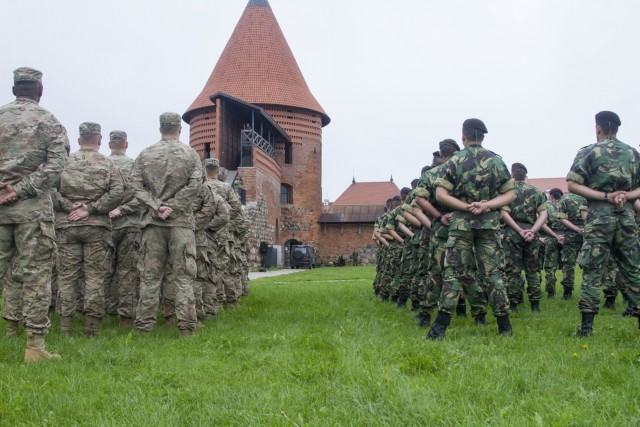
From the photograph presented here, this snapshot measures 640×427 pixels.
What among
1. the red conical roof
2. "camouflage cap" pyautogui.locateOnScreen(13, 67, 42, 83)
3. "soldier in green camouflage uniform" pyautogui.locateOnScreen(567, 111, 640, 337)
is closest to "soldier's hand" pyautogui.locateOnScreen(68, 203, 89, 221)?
"camouflage cap" pyautogui.locateOnScreen(13, 67, 42, 83)

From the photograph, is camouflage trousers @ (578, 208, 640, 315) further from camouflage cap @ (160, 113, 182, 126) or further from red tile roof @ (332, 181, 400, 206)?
red tile roof @ (332, 181, 400, 206)

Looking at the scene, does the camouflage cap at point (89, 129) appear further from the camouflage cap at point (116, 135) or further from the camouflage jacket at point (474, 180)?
the camouflage jacket at point (474, 180)

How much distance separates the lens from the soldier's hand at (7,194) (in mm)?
4918

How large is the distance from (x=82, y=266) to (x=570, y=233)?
26.4 ft

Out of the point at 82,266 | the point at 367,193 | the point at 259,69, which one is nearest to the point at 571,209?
the point at 82,266

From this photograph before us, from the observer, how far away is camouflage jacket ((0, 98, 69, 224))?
197 inches

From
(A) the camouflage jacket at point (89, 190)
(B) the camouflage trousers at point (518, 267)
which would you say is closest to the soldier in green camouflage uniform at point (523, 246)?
(B) the camouflage trousers at point (518, 267)

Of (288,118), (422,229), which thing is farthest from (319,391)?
(288,118)

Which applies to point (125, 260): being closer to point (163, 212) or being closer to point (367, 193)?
point (163, 212)

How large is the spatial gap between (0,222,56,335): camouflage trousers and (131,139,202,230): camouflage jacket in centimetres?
143

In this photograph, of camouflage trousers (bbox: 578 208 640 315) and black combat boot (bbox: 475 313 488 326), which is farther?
black combat boot (bbox: 475 313 488 326)

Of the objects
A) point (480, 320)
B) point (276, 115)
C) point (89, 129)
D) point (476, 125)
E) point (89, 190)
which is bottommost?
point (480, 320)

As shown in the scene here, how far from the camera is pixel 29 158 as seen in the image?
16.9 feet

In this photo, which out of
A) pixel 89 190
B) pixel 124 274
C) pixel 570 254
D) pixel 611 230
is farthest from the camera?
pixel 570 254
